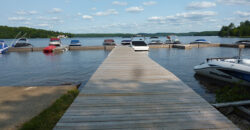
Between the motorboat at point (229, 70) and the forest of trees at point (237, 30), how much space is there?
13877cm

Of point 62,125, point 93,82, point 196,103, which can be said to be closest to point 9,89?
point 93,82

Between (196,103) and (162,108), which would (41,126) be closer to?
(162,108)

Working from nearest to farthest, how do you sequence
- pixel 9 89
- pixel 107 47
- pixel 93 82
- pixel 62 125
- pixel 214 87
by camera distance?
pixel 62 125
pixel 93 82
pixel 9 89
pixel 214 87
pixel 107 47

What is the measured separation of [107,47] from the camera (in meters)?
37.6

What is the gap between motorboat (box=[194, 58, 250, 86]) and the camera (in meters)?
9.57

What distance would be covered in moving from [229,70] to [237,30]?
149 m

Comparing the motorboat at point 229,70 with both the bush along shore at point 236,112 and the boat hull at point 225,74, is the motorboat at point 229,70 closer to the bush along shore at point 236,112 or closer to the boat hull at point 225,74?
the boat hull at point 225,74

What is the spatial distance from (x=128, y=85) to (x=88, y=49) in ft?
108

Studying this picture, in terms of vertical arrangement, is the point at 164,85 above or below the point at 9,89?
above

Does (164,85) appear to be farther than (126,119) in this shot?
Yes

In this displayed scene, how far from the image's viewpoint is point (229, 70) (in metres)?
10.5

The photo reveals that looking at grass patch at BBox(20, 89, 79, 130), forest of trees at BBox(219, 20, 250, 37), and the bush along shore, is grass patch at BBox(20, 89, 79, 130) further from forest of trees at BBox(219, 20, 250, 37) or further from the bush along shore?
forest of trees at BBox(219, 20, 250, 37)

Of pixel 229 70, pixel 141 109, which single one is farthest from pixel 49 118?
pixel 229 70

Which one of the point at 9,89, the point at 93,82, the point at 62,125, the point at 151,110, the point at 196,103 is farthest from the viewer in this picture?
the point at 9,89
